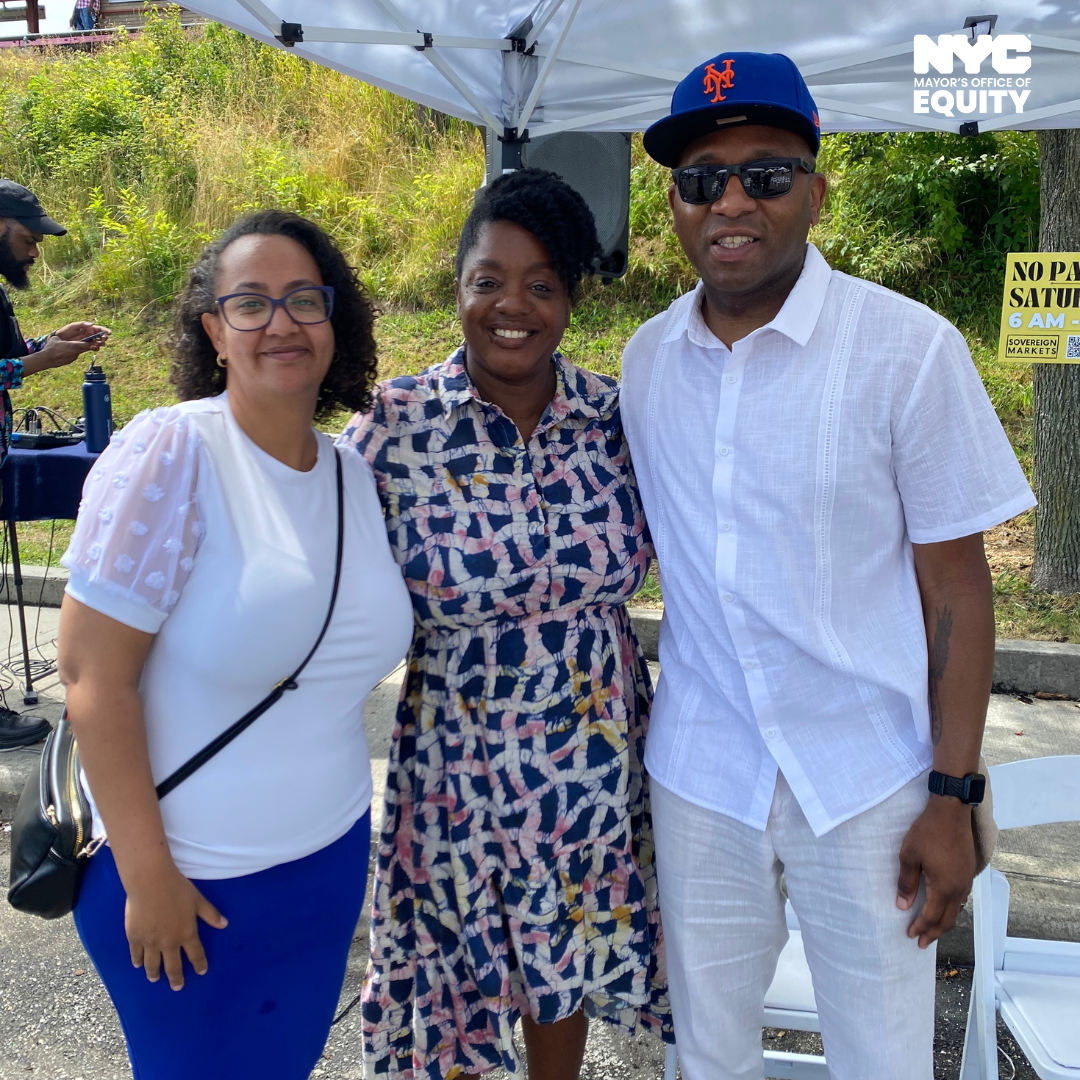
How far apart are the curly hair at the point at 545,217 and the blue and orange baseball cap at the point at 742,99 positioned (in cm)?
35

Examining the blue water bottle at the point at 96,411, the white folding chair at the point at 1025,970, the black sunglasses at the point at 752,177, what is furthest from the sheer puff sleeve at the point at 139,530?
the blue water bottle at the point at 96,411

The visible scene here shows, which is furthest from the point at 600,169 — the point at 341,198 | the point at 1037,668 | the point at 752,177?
the point at 341,198

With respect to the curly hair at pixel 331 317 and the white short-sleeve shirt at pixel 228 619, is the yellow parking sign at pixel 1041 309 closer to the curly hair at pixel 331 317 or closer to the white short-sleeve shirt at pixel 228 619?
the curly hair at pixel 331 317

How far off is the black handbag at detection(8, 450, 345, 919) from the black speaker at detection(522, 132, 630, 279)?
2.89 meters

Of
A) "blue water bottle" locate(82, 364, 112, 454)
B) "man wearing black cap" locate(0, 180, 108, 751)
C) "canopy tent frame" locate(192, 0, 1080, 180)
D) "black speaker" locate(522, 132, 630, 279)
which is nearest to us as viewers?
"canopy tent frame" locate(192, 0, 1080, 180)

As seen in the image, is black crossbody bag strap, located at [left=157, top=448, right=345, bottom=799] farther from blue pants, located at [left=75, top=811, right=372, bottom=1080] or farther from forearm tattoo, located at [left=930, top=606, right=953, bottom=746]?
forearm tattoo, located at [left=930, top=606, right=953, bottom=746]

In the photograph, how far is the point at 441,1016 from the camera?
2164 mm

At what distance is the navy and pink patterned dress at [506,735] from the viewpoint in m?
1.96

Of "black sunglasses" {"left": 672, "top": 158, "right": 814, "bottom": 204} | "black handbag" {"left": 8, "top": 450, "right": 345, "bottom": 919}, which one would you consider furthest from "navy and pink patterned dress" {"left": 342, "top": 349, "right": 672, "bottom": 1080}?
"black sunglasses" {"left": 672, "top": 158, "right": 814, "bottom": 204}

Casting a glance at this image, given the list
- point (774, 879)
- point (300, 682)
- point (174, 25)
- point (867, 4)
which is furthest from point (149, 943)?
point (174, 25)

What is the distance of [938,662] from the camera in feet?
5.65

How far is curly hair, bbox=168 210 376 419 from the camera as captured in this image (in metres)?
1.76

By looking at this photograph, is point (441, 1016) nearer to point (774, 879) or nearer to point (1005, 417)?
point (774, 879)

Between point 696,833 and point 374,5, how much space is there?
3014 mm
